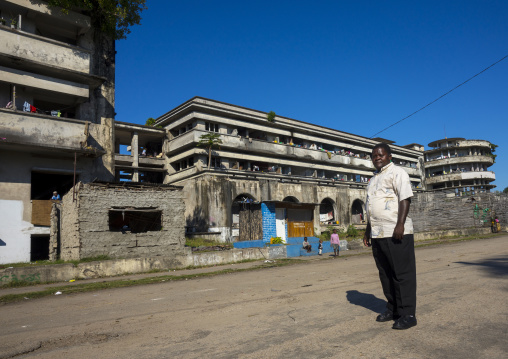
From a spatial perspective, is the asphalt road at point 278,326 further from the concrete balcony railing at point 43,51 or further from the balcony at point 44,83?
the concrete balcony railing at point 43,51

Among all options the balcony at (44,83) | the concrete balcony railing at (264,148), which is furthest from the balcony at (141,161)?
the balcony at (44,83)

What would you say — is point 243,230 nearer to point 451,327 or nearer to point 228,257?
point 228,257

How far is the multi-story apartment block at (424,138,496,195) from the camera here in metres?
66.7

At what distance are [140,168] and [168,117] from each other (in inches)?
244

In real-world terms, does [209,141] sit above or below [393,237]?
above

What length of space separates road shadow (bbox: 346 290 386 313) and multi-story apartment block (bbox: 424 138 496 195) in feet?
232

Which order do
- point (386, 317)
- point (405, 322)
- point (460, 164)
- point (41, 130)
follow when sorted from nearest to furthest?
point (405, 322) → point (386, 317) → point (41, 130) → point (460, 164)

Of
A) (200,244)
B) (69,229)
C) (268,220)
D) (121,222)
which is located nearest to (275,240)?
(268,220)

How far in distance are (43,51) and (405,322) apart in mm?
→ 21212

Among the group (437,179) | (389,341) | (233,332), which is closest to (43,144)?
(233,332)

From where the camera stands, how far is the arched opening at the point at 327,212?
127 ft

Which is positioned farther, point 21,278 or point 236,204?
point 236,204

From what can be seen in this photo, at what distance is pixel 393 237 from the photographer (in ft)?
12.1

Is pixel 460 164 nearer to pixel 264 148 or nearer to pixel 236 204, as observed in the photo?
pixel 264 148
